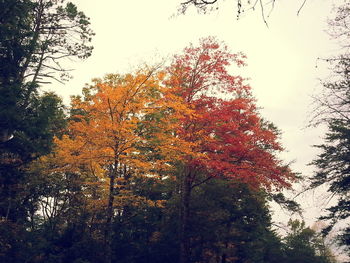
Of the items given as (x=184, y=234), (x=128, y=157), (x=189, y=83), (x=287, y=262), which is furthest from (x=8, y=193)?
(x=287, y=262)

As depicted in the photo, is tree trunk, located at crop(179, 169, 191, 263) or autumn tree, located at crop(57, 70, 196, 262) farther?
tree trunk, located at crop(179, 169, 191, 263)

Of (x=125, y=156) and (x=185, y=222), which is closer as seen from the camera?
(x=125, y=156)

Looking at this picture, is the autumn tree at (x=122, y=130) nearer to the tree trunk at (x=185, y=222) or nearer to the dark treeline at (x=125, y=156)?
the dark treeline at (x=125, y=156)

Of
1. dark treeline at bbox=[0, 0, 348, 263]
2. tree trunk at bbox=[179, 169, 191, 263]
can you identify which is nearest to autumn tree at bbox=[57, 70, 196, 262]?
dark treeline at bbox=[0, 0, 348, 263]

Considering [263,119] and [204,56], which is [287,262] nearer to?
[263,119]

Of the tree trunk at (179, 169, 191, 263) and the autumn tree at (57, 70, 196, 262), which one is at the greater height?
the autumn tree at (57, 70, 196, 262)

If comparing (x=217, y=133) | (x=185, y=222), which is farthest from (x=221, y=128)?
(x=185, y=222)

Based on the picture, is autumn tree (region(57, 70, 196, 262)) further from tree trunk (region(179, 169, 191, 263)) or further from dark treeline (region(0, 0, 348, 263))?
tree trunk (region(179, 169, 191, 263))

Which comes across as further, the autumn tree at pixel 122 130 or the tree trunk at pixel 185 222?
the tree trunk at pixel 185 222

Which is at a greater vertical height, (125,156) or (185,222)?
(125,156)

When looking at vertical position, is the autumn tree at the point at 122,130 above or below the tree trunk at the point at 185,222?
above

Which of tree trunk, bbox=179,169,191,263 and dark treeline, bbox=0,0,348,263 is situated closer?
dark treeline, bbox=0,0,348,263

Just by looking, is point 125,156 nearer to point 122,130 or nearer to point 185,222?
point 122,130

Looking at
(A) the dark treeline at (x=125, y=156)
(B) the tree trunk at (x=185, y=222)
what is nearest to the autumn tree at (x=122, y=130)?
(A) the dark treeline at (x=125, y=156)
